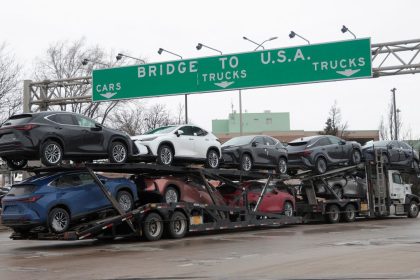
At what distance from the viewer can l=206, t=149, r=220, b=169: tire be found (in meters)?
19.7

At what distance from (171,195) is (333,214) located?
31.8ft

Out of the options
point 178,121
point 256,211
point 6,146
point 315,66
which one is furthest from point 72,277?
point 178,121

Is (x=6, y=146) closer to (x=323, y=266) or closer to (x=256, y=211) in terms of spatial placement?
(x=323, y=266)

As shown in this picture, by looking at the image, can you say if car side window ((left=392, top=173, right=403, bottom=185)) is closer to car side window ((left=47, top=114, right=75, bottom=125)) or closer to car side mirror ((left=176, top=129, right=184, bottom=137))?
car side mirror ((left=176, top=129, right=184, bottom=137))

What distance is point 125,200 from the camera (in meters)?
16.8

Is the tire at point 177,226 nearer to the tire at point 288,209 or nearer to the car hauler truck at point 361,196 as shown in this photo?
the tire at point 288,209

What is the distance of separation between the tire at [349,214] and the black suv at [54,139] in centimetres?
1297

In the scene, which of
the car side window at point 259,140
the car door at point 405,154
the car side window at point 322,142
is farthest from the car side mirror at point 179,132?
the car door at point 405,154

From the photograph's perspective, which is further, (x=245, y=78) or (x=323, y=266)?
(x=245, y=78)

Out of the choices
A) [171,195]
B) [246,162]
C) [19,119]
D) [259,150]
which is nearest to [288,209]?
[259,150]

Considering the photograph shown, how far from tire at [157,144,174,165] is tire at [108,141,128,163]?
128 centimetres

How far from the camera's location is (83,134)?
1553 centimetres

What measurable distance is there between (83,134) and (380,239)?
8.74 metres

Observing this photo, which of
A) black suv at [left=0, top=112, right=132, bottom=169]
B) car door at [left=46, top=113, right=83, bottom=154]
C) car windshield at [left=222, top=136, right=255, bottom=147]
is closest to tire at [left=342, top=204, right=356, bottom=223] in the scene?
car windshield at [left=222, top=136, right=255, bottom=147]
